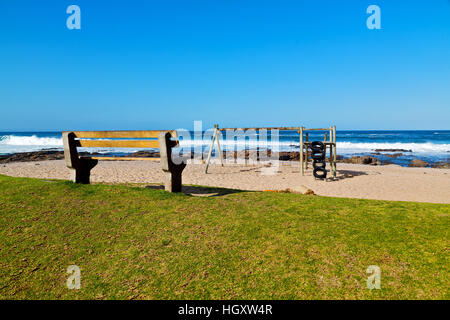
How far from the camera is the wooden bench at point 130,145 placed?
238 inches

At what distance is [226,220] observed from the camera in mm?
4562

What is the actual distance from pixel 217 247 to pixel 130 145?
149 inches

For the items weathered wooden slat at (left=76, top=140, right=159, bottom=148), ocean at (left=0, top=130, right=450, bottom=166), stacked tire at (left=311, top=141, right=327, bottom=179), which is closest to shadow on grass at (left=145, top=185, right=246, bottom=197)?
weathered wooden slat at (left=76, top=140, right=159, bottom=148)

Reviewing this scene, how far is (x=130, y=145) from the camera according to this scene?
21.2 ft

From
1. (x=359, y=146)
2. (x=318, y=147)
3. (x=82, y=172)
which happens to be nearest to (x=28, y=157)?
(x=82, y=172)

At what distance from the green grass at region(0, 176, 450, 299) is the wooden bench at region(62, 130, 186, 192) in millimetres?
941

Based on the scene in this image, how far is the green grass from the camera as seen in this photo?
291cm

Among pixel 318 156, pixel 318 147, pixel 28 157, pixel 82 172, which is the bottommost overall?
pixel 28 157

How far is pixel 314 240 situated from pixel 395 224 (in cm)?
144

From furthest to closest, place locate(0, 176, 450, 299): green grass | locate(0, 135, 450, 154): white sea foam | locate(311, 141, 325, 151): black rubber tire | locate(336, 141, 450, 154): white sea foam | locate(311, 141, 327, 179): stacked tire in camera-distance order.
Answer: locate(0, 135, 450, 154): white sea foam → locate(336, 141, 450, 154): white sea foam → locate(311, 141, 325, 151): black rubber tire → locate(311, 141, 327, 179): stacked tire → locate(0, 176, 450, 299): green grass

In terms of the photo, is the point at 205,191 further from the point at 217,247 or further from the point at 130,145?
the point at 217,247

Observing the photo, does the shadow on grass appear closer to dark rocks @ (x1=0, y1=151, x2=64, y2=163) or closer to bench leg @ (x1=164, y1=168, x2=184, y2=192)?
bench leg @ (x1=164, y1=168, x2=184, y2=192)
